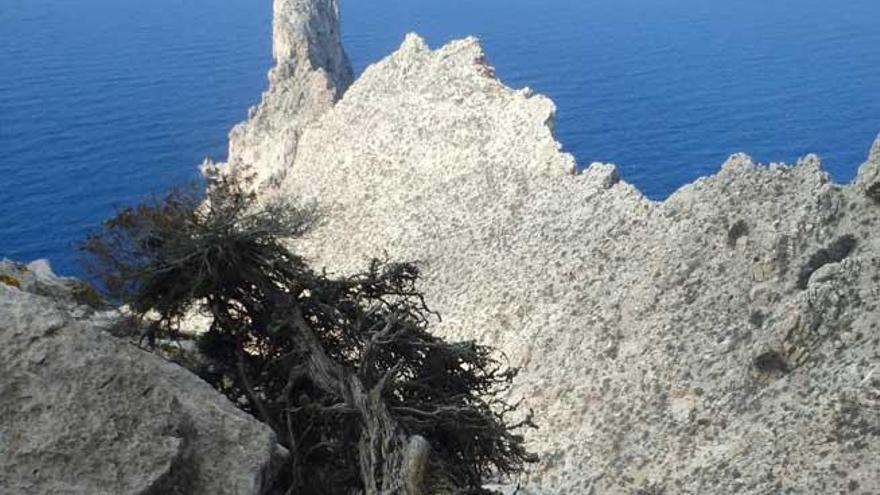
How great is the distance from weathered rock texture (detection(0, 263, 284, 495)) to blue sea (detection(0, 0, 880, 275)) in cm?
6115

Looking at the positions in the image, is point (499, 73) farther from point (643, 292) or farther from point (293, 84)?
point (643, 292)

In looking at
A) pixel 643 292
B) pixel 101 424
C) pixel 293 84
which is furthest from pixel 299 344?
pixel 293 84

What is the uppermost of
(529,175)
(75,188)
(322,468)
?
(75,188)

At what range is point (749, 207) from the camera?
29.1 metres

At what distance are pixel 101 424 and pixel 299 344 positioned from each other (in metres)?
6.08

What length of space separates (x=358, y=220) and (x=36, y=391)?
3420 cm

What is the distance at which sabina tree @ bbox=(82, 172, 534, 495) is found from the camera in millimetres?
15969

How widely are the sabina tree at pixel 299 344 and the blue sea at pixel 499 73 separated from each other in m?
54.7

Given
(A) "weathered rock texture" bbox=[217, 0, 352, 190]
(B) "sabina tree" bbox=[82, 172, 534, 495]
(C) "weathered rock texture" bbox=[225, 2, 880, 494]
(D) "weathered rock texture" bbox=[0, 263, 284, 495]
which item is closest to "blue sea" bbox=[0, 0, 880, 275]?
(A) "weathered rock texture" bbox=[217, 0, 352, 190]

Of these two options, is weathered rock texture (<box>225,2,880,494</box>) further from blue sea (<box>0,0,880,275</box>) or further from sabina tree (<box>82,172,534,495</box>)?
blue sea (<box>0,0,880,275</box>)

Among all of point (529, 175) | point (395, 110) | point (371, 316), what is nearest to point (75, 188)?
point (395, 110)

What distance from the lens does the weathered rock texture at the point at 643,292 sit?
883 inches

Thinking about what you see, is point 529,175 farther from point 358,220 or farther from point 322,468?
point 322,468

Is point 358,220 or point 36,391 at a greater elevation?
point 358,220
